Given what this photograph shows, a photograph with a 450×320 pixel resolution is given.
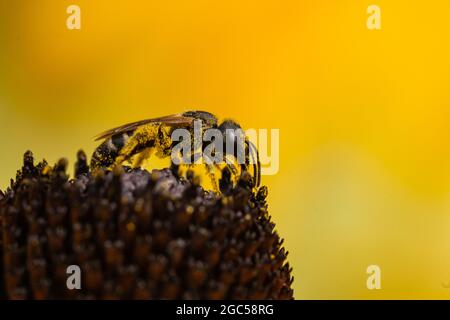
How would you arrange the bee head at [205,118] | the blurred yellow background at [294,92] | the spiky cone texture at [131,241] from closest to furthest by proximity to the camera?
the spiky cone texture at [131,241] → the bee head at [205,118] → the blurred yellow background at [294,92]

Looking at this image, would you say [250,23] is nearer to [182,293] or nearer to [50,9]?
[50,9]

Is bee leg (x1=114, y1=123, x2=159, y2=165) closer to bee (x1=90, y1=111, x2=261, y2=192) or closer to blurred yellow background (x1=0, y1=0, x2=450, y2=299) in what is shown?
bee (x1=90, y1=111, x2=261, y2=192)

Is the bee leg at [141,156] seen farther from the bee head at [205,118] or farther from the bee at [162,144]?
the bee head at [205,118]

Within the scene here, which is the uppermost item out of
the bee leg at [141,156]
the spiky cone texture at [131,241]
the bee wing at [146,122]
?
the bee wing at [146,122]

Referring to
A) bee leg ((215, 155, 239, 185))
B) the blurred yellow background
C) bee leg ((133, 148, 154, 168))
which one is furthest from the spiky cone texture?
the blurred yellow background

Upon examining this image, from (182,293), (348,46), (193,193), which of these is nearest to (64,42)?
(348,46)

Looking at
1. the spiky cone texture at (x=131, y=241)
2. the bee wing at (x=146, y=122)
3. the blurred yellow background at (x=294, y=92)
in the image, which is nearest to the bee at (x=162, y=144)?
the bee wing at (x=146, y=122)

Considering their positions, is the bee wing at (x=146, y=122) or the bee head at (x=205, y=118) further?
the bee head at (x=205, y=118)
